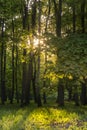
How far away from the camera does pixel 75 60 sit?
16.4m

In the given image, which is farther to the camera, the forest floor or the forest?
the forest

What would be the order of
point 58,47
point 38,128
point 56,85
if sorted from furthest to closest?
point 56,85 < point 58,47 < point 38,128

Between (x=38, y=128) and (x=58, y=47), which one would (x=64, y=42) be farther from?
(x=38, y=128)

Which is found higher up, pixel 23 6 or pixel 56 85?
pixel 23 6

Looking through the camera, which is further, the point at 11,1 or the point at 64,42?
the point at 11,1

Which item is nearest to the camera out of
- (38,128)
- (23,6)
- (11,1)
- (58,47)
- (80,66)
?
(38,128)

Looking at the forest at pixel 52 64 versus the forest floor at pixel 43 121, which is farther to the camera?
the forest at pixel 52 64

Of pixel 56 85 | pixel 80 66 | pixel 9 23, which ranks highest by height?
pixel 9 23

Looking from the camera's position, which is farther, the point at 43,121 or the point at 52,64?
the point at 52,64

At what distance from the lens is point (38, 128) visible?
10.9 metres

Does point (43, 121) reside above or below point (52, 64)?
below

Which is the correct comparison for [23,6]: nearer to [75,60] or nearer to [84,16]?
[84,16]

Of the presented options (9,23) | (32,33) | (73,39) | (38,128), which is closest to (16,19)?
(9,23)

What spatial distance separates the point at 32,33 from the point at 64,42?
21.2ft
